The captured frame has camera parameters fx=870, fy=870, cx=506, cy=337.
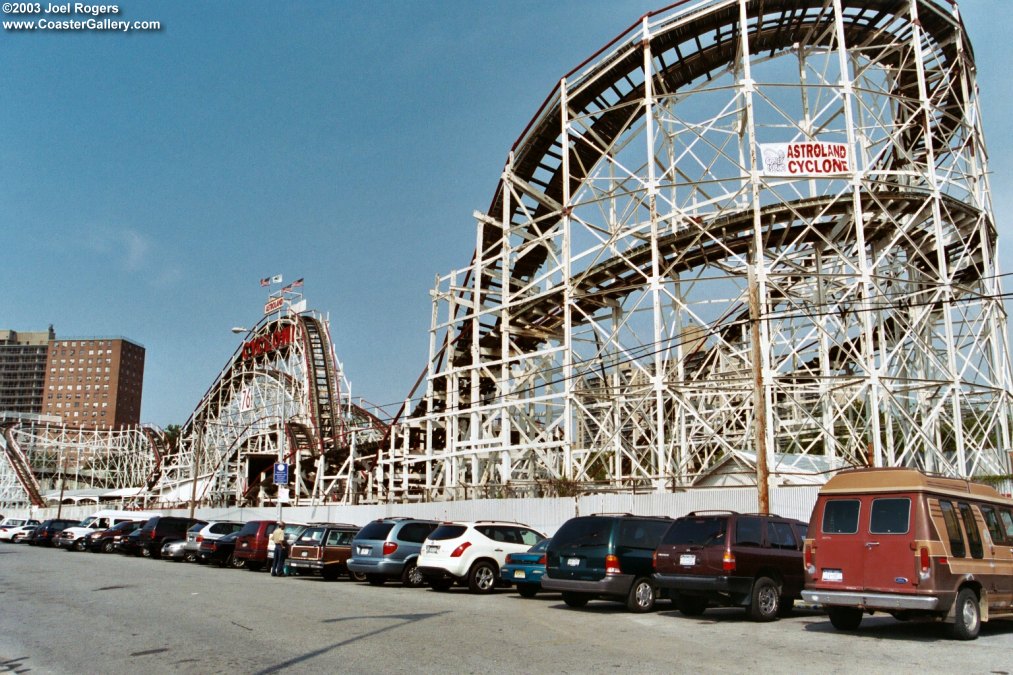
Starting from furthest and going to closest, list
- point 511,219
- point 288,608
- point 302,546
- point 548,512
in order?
point 511,219 → point 548,512 → point 302,546 → point 288,608

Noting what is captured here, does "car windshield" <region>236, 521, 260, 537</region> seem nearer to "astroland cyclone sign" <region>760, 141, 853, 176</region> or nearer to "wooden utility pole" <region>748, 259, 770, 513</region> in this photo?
"wooden utility pole" <region>748, 259, 770, 513</region>

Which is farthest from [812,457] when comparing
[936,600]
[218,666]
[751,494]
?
[218,666]

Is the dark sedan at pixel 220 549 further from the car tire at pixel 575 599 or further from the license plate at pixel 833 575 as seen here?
the license plate at pixel 833 575

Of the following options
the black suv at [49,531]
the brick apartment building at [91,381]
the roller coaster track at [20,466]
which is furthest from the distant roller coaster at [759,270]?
the brick apartment building at [91,381]

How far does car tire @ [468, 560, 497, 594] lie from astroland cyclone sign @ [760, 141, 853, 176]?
534 inches

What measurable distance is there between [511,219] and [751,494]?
17.7m

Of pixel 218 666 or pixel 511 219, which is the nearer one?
pixel 218 666

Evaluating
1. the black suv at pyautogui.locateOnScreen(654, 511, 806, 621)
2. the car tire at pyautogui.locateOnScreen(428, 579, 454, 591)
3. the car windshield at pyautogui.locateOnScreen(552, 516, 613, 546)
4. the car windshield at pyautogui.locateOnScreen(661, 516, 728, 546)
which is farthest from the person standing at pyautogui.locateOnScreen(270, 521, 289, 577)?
the car windshield at pyautogui.locateOnScreen(661, 516, 728, 546)

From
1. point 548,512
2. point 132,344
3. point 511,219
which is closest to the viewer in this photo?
point 548,512

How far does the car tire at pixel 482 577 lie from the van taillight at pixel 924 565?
9.77m

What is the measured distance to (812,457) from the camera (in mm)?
26750

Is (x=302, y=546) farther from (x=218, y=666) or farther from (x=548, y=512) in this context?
(x=218, y=666)

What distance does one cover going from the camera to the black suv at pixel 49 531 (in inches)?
1601

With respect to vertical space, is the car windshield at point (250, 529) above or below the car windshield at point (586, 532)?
below
